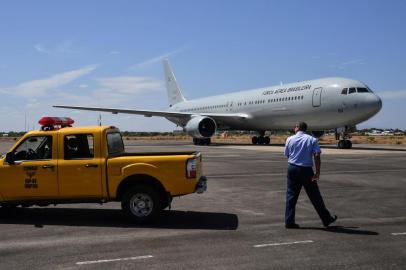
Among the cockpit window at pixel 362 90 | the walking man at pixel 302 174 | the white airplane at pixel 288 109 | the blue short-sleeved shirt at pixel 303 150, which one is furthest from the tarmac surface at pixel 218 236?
the cockpit window at pixel 362 90

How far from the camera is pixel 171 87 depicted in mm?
56875

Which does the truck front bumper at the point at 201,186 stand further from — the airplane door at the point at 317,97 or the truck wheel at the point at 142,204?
the airplane door at the point at 317,97

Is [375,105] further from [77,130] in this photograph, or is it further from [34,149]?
[34,149]

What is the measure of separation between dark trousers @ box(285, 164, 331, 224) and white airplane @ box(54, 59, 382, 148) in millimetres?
22487

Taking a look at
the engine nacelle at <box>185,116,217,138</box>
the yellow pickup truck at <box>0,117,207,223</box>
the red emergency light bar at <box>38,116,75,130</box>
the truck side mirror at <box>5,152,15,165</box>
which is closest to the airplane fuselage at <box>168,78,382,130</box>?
the engine nacelle at <box>185,116,217,138</box>

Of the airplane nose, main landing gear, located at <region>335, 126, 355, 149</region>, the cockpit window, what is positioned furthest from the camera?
main landing gear, located at <region>335, 126, 355, 149</region>

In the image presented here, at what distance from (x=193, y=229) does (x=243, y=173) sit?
29.7ft

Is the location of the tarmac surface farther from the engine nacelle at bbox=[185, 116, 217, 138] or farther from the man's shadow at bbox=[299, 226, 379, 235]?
the engine nacelle at bbox=[185, 116, 217, 138]

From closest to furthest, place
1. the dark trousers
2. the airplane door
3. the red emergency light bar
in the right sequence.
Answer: the dark trousers
the red emergency light bar
the airplane door

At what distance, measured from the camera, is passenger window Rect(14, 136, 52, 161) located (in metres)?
8.35

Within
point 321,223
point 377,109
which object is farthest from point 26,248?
point 377,109

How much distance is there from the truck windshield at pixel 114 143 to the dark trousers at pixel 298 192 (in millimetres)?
3197

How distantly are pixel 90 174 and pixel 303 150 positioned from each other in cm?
361

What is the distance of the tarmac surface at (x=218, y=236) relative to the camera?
5727 mm
